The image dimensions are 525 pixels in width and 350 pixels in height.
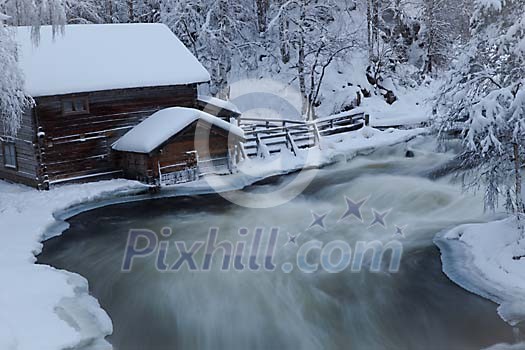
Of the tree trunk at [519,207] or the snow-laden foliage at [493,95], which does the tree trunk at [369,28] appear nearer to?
the snow-laden foliage at [493,95]

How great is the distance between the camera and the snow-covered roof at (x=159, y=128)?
1983 centimetres

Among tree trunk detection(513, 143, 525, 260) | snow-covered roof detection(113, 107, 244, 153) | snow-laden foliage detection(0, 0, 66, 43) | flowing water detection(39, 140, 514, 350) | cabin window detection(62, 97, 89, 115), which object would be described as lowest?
flowing water detection(39, 140, 514, 350)

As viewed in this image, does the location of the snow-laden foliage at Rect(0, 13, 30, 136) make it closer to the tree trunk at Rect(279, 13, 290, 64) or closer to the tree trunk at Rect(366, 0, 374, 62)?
the tree trunk at Rect(279, 13, 290, 64)

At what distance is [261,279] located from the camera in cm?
1267

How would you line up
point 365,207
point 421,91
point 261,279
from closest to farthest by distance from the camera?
point 261,279 → point 365,207 → point 421,91

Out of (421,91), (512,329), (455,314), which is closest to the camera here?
(512,329)

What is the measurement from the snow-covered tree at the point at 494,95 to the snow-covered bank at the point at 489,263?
438mm

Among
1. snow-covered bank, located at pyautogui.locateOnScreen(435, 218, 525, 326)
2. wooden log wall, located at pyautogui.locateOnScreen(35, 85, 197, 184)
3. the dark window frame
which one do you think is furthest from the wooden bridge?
snow-covered bank, located at pyautogui.locateOnScreen(435, 218, 525, 326)

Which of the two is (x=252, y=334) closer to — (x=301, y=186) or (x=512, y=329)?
(x=512, y=329)

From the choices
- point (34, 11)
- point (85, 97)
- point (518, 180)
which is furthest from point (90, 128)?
point (518, 180)

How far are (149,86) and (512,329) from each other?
1450 centimetres

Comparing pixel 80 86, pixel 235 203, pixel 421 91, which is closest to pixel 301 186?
pixel 235 203

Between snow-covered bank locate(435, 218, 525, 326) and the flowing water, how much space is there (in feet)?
0.92

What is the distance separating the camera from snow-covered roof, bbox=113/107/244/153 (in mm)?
19828
